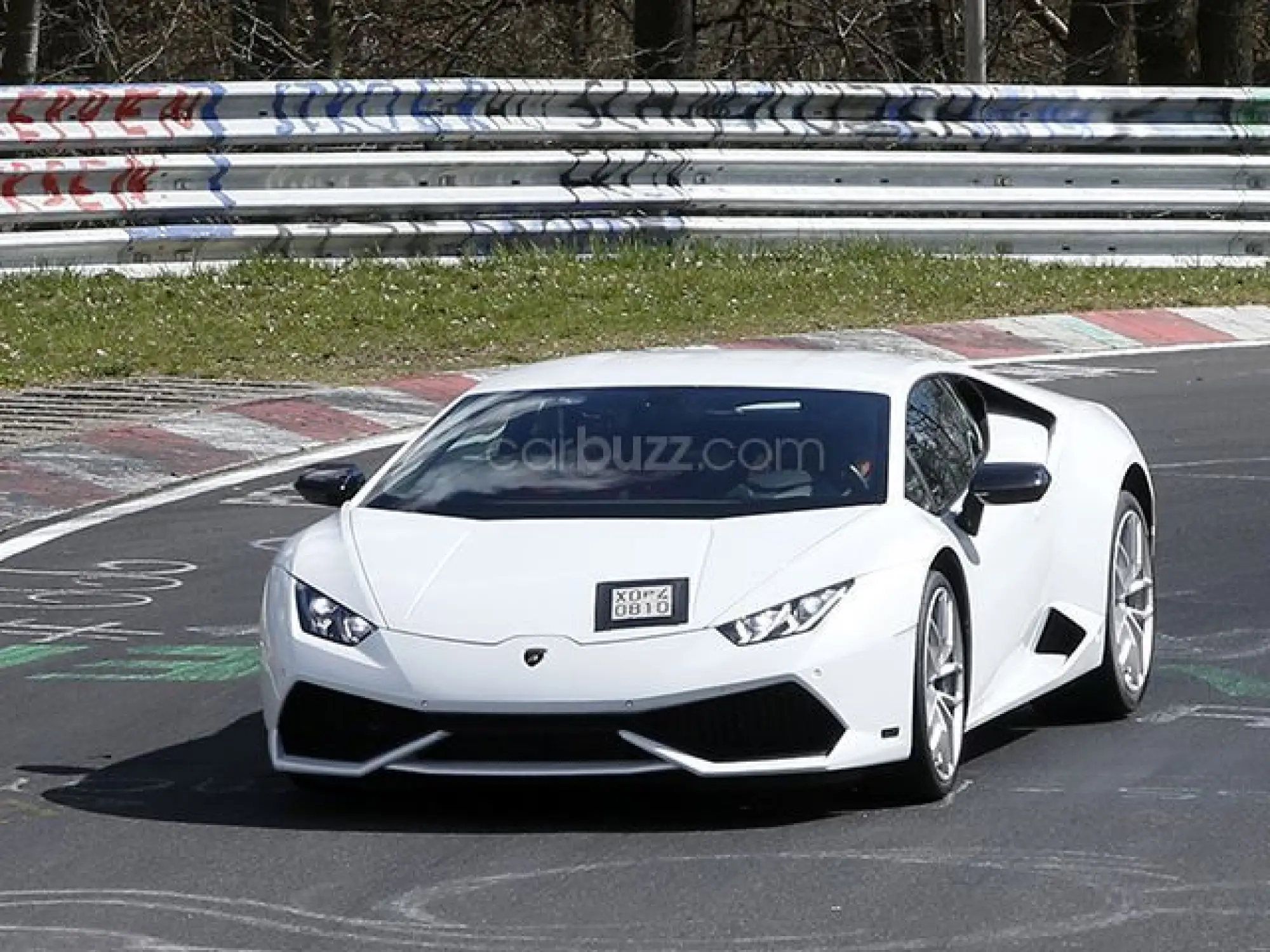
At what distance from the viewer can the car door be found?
8.02 m

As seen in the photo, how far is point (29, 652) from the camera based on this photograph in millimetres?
10031

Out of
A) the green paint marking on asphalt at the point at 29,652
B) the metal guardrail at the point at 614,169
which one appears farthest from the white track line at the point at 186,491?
the metal guardrail at the point at 614,169

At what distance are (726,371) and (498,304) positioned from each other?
957cm

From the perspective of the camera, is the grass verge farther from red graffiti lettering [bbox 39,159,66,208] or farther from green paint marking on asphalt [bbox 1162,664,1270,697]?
green paint marking on asphalt [bbox 1162,664,1270,697]

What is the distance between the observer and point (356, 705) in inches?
291

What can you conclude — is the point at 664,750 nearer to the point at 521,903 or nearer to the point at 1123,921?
the point at 521,903

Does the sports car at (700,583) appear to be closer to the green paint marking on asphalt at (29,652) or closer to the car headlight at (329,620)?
the car headlight at (329,620)

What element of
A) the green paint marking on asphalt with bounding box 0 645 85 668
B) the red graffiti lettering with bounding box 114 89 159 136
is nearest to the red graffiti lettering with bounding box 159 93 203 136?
the red graffiti lettering with bounding box 114 89 159 136

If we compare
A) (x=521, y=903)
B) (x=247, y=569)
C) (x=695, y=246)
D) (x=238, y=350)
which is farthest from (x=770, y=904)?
(x=695, y=246)

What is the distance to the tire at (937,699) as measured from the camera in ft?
24.4

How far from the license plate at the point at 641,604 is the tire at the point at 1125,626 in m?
1.77

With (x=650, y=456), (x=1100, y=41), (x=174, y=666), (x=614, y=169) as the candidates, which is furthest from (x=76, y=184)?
(x=1100, y=41)

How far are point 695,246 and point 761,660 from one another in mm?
12942

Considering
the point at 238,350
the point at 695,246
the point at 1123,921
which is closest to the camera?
the point at 1123,921
